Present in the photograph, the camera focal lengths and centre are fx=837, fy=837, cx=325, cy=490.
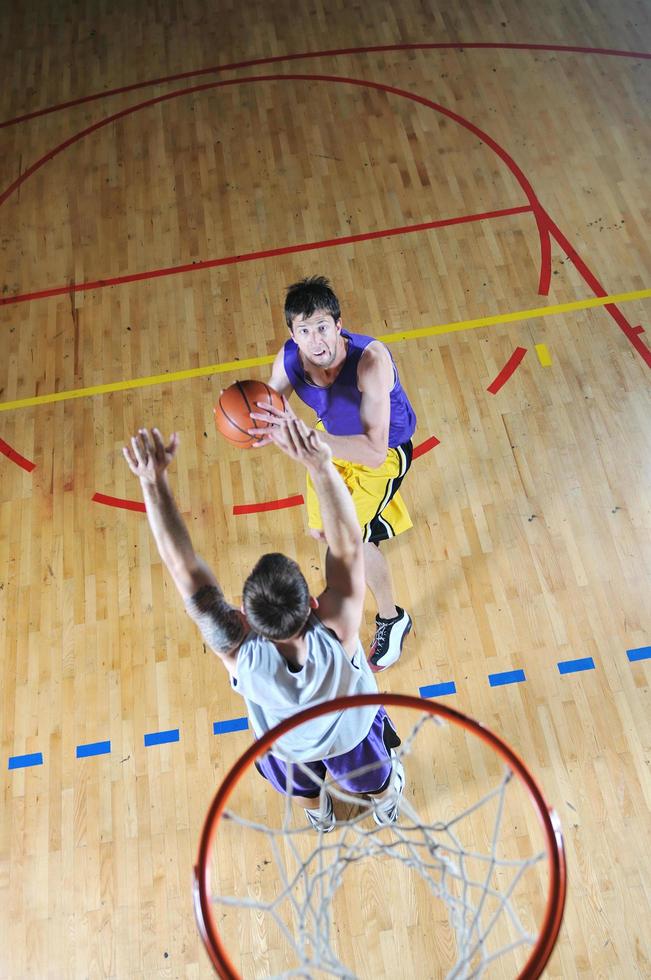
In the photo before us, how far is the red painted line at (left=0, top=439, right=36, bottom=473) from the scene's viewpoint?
5.01 m

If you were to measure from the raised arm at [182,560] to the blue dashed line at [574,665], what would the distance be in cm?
201

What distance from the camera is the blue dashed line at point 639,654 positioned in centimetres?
409

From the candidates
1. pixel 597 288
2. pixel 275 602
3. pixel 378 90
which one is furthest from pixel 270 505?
pixel 378 90

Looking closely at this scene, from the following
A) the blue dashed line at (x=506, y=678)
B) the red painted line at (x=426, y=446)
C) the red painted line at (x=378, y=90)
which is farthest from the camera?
the red painted line at (x=378, y=90)

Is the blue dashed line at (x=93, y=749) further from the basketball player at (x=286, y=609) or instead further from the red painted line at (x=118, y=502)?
the basketball player at (x=286, y=609)

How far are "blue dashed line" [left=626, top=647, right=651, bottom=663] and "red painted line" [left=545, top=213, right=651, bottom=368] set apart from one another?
5.93 feet

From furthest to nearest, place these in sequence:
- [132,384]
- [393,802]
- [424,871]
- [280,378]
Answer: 1. [132,384]
2. [280,378]
3. [393,802]
4. [424,871]

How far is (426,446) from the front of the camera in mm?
4875

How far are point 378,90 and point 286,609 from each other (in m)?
5.37

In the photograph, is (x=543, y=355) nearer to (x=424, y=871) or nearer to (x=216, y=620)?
(x=424, y=871)

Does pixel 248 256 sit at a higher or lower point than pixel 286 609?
higher

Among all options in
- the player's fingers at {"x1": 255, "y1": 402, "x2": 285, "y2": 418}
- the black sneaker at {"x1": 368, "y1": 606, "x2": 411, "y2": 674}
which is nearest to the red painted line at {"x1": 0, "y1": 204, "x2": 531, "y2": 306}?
the player's fingers at {"x1": 255, "y1": 402, "x2": 285, "y2": 418}

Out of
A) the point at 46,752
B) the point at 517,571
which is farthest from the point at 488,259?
the point at 46,752

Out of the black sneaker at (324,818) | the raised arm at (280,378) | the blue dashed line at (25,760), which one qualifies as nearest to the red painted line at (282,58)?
the raised arm at (280,378)
